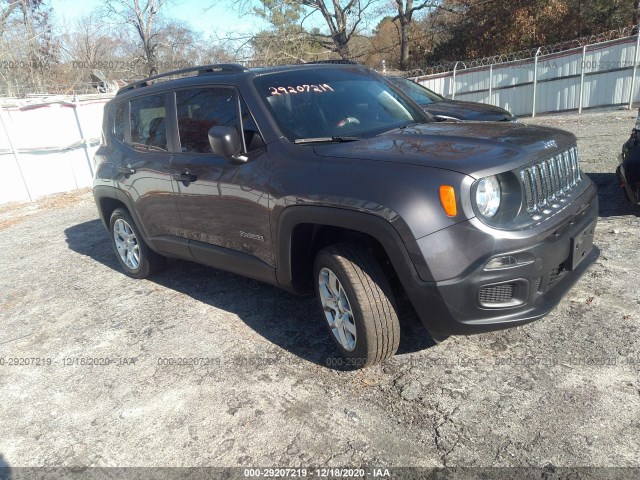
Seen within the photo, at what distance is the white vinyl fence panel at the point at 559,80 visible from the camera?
1418 centimetres

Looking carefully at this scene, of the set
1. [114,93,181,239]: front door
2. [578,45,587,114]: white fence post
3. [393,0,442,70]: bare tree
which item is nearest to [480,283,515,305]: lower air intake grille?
[114,93,181,239]: front door

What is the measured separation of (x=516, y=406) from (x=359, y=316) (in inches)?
37.6

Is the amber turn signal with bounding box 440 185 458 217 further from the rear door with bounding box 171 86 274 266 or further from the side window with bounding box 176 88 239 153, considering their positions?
the side window with bounding box 176 88 239 153

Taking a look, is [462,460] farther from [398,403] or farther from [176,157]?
[176,157]

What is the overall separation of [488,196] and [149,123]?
317 cm

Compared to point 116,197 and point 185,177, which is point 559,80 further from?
point 185,177

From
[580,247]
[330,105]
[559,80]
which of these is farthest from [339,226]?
[559,80]

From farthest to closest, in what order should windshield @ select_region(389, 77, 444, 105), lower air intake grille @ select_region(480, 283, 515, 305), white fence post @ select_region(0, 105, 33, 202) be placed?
white fence post @ select_region(0, 105, 33, 202) → windshield @ select_region(389, 77, 444, 105) → lower air intake grille @ select_region(480, 283, 515, 305)

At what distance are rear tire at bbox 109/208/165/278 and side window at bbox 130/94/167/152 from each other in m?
0.86

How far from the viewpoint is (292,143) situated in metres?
3.19

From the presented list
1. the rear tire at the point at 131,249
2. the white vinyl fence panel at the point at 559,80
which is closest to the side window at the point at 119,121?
the rear tire at the point at 131,249

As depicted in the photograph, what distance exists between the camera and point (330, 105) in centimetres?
356

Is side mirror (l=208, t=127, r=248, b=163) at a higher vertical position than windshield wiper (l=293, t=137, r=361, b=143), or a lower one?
higher

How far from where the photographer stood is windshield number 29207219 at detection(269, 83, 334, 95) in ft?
11.5
